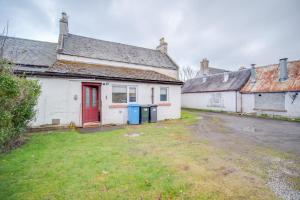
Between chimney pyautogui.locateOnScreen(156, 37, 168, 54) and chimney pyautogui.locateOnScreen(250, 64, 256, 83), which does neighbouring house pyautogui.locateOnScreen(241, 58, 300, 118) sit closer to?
chimney pyautogui.locateOnScreen(250, 64, 256, 83)

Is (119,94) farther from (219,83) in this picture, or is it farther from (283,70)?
(283,70)

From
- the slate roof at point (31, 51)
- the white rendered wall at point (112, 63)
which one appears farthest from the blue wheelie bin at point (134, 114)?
the slate roof at point (31, 51)

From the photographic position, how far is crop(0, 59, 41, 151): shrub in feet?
11.5

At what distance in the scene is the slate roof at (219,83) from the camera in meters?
20.9

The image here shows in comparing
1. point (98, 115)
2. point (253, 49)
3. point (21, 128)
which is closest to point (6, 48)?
point (98, 115)

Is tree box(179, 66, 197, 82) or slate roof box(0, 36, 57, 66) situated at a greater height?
tree box(179, 66, 197, 82)

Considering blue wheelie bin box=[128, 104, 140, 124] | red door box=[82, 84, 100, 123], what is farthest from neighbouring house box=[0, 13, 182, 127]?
blue wheelie bin box=[128, 104, 140, 124]

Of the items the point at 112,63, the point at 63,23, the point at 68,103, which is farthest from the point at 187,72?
the point at 68,103

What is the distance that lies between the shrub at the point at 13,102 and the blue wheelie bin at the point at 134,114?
19.8ft

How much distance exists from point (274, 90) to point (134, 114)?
16.1 metres

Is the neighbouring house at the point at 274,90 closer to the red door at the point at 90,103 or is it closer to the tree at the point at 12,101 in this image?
the red door at the point at 90,103

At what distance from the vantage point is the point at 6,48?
13.8 metres

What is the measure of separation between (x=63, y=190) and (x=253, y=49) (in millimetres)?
41964

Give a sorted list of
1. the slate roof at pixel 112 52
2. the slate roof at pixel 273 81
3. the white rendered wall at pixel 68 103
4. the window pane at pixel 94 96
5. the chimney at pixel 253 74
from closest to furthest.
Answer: the white rendered wall at pixel 68 103, the window pane at pixel 94 96, the slate roof at pixel 112 52, the slate roof at pixel 273 81, the chimney at pixel 253 74
